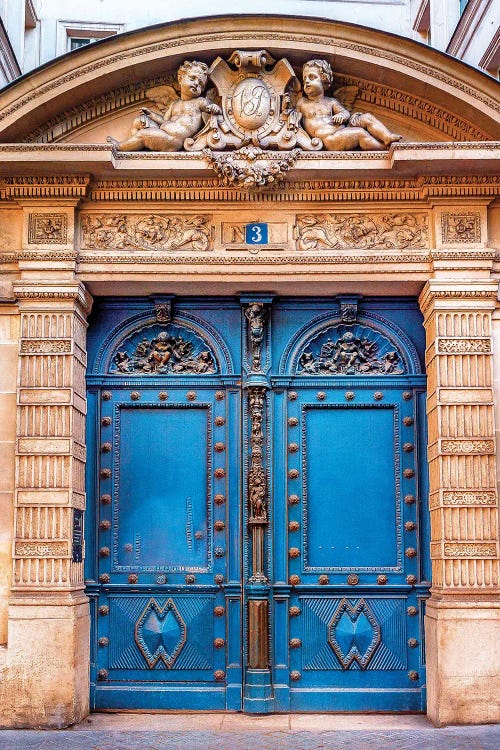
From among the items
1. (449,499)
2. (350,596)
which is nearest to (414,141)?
(449,499)

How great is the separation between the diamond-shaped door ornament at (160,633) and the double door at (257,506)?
0.4 inches

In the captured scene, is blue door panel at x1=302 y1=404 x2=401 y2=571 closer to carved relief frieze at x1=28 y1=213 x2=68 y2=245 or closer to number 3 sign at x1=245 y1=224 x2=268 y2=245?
number 3 sign at x1=245 y1=224 x2=268 y2=245

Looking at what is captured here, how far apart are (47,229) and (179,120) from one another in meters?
1.28

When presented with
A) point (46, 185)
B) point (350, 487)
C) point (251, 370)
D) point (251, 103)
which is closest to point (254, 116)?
point (251, 103)

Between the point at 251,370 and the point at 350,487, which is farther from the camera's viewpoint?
the point at 251,370

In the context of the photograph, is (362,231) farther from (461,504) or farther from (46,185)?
(46,185)

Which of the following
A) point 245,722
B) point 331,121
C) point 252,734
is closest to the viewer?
point 252,734

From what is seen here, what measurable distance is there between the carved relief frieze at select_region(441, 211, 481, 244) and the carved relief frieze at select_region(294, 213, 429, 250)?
0.48 feet

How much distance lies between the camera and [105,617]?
7.27 metres

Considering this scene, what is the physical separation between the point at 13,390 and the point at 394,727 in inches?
143

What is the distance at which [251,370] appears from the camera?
7.54 meters

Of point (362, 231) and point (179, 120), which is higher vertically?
point (179, 120)

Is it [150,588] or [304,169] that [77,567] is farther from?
[304,169]

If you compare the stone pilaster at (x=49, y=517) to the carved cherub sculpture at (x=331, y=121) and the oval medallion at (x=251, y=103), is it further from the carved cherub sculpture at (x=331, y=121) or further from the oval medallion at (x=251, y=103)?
the carved cherub sculpture at (x=331, y=121)
